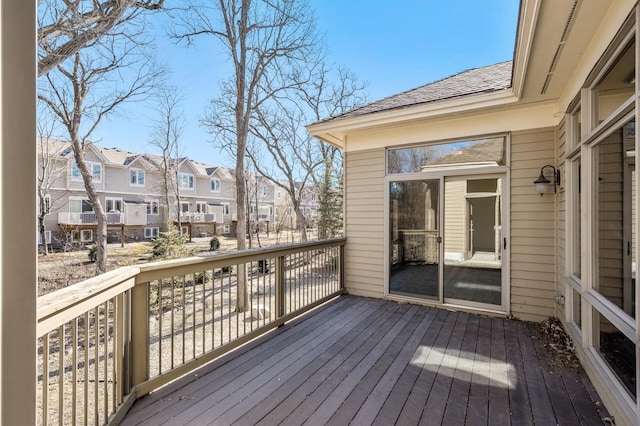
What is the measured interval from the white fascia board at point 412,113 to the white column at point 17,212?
4.09 meters

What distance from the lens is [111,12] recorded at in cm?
454

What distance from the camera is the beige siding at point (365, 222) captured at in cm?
494

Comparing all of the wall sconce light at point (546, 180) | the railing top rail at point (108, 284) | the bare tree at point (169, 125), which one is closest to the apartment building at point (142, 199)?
the bare tree at point (169, 125)

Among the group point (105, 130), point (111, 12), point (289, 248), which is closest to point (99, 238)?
point (105, 130)

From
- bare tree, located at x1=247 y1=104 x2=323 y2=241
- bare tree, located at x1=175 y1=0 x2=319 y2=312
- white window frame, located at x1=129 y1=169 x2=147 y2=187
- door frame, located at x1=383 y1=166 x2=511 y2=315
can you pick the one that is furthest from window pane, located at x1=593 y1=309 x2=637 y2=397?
white window frame, located at x1=129 y1=169 x2=147 y2=187

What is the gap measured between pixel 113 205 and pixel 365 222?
18.8 m

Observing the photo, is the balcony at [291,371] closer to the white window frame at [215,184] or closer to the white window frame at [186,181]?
the white window frame at [186,181]

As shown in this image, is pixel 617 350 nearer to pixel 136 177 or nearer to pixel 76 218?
pixel 76 218

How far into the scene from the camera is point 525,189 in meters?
3.93

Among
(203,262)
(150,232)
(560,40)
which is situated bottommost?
(150,232)

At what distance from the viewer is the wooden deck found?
2.05 meters

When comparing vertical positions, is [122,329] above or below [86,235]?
above

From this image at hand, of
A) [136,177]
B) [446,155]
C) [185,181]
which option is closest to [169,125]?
[136,177]

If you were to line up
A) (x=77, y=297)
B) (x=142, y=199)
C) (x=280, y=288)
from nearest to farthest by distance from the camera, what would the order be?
1. (x=77, y=297)
2. (x=280, y=288)
3. (x=142, y=199)
